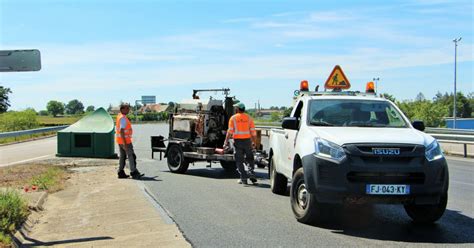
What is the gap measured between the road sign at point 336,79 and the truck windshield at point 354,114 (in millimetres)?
6286

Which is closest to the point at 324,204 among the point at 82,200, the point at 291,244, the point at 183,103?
the point at 291,244

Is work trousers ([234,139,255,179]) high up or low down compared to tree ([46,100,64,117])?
down

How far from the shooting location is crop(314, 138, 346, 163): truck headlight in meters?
6.81

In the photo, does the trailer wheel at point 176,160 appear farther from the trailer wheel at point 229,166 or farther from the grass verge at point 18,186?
the grass verge at point 18,186

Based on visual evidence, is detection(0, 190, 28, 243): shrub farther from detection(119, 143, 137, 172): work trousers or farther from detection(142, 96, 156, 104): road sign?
detection(142, 96, 156, 104): road sign

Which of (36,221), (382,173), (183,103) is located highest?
(183,103)

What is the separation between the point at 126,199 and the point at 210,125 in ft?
15.7

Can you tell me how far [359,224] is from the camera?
756 cm

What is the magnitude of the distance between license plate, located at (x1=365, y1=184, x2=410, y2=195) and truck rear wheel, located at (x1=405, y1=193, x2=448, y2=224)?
70cm

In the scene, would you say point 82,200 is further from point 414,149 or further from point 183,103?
point 414,149

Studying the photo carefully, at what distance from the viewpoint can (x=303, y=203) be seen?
7648 mm

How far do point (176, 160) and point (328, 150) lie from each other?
8.16 meters

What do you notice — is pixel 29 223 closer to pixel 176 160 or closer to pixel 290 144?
pixel 290 144

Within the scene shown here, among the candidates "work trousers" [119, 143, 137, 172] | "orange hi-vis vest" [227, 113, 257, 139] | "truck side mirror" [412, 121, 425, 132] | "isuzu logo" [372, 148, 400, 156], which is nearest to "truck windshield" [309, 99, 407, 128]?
"truck side mirror" [412, 121, 425, 132]
